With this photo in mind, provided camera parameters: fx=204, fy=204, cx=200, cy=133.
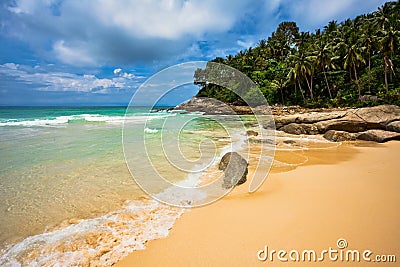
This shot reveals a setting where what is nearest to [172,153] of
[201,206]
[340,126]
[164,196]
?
[164,196]

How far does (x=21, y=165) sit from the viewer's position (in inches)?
320

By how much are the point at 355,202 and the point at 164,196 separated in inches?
175

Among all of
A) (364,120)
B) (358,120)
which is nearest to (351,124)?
(358,120)

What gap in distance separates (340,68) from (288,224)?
43.9 metres

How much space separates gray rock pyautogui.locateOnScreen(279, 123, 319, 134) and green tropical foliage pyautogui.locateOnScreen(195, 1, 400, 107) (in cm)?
1237

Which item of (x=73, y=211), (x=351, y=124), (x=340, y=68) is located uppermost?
(x=340, y=68)

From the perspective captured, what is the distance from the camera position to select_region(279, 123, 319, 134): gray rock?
15.6 metres

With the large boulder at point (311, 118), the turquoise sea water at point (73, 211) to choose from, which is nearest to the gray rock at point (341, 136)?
the large boulder at point (311, 118)

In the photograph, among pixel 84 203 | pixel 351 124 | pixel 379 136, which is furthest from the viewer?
pixel 351 124

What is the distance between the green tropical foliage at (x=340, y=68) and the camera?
28438mm

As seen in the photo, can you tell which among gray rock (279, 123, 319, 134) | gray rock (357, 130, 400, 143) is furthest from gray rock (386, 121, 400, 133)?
gray rock (279, 123, 319, 134)

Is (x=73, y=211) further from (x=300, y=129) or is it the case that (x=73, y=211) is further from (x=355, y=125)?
(x=355, y=125)

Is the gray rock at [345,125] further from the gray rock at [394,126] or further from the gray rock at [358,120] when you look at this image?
the gray rock at [394,126]

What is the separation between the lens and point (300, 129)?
639 inches
